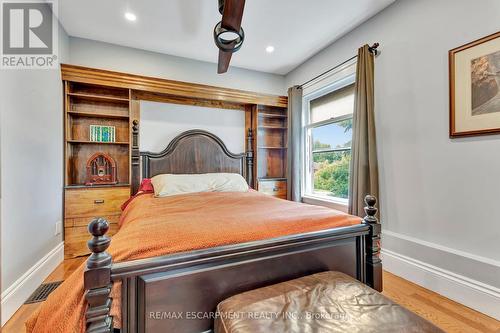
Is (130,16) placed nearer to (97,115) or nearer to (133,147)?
(97,115)

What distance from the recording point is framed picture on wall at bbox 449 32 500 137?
1.80 metres

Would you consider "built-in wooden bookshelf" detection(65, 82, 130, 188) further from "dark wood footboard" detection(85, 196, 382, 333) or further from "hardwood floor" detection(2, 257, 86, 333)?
"dark wood footboard" detection(85, 196, 382, 333)

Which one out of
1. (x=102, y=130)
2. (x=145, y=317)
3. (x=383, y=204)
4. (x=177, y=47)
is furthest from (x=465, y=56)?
(x=102, y=130)

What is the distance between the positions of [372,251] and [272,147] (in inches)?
105

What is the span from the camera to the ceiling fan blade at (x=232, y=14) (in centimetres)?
161

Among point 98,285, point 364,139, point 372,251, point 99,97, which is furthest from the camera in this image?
point 99,97

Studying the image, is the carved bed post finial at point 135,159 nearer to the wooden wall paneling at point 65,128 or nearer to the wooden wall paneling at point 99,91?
the wooden wall paneling at point 99,91

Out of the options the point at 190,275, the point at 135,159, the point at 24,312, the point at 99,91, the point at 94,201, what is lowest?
the point at 24,312

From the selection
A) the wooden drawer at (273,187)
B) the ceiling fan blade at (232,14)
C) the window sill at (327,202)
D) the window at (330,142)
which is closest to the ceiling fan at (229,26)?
the ceiling fan blade at (232,14)

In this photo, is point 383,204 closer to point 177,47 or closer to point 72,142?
point 177,47

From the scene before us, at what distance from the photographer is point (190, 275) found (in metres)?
1.17

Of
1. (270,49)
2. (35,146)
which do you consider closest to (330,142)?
(270,49)

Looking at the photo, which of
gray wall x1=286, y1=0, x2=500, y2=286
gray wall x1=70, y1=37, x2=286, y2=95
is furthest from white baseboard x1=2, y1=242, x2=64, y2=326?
gray wall x1=286, y1=0, x2=500, y2=286

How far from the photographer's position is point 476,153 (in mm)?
1908
